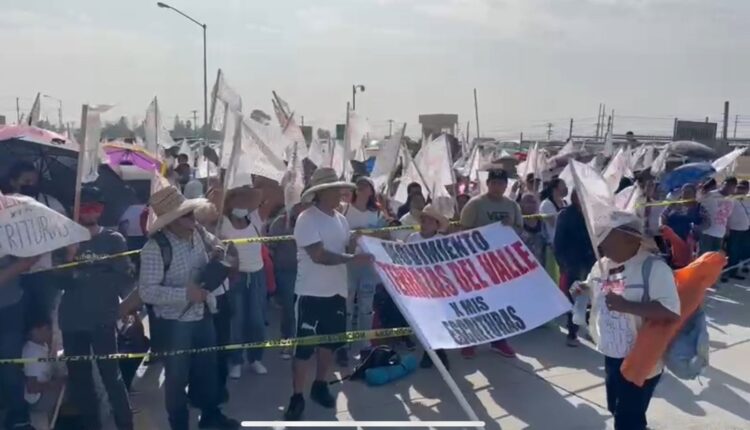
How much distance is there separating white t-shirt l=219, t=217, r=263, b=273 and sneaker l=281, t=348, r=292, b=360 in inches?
46.8

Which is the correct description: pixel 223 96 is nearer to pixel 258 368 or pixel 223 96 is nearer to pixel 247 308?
pixel 247 308

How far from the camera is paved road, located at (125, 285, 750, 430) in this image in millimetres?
5684

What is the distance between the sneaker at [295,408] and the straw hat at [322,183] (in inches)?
58.9

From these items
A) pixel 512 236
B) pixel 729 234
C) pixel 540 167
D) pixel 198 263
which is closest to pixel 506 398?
pixel 512 236

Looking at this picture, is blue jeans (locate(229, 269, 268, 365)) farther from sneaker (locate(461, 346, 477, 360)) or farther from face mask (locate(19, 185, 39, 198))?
sneaker (locate(461, 346, 477, 360))

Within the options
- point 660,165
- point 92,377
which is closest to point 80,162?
point 92,377

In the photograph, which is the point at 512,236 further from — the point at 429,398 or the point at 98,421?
the point at 98,421

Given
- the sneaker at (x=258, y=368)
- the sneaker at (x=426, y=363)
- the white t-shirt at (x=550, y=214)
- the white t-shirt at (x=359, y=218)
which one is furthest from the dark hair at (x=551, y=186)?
the sneaker at (x=258, y=368)

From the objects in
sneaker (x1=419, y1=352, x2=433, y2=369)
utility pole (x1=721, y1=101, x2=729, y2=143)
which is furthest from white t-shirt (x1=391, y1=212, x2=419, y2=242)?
utility pole (x1=721, y1=101, x2=729, y2=143)

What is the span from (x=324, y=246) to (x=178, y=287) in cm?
118

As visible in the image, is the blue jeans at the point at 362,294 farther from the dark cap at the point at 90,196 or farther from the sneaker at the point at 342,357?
the dark cap at the point at 90,196

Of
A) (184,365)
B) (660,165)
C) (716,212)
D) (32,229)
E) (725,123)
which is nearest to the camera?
(32,229)

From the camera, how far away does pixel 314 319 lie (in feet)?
18.2

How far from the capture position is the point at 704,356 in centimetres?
446
